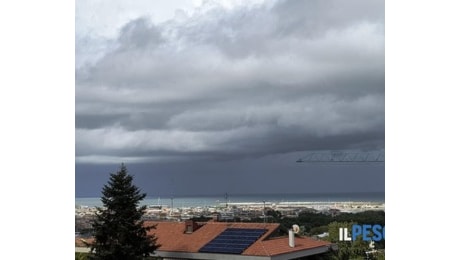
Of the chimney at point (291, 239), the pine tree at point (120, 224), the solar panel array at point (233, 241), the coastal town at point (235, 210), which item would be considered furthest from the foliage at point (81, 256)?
the chimney at point (291, 239)

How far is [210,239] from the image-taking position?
31.1 feet

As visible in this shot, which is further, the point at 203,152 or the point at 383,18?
the point at 203,152

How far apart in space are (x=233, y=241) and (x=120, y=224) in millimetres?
1600

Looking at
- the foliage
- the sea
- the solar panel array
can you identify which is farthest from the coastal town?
the foliage

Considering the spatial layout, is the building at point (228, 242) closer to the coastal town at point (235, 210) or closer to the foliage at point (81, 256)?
the coastal town at point (235, 210)

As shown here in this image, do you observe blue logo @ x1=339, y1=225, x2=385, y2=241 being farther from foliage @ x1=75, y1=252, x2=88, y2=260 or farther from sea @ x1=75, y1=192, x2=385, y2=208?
foliage @ x1=75, y1=252, x2=88, y2=260

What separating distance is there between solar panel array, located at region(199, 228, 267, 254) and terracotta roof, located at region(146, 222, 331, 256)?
2.2 inches

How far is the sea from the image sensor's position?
8.22 meters

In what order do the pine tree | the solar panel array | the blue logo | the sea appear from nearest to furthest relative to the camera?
1. the blue logo
2. the sea
3. the solar panel array
4. the pine tree

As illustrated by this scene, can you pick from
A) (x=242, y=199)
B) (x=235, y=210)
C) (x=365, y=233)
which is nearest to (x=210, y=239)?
(x=235, y=210)
